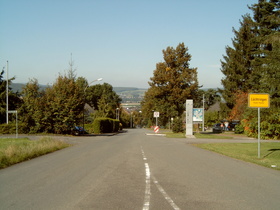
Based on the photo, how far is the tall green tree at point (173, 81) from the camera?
57.0m

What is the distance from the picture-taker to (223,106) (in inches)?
2144

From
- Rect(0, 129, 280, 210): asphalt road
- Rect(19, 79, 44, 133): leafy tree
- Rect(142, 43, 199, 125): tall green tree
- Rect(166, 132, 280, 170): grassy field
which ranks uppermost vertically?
Rect(142, 43, 199, 125): tall green tree

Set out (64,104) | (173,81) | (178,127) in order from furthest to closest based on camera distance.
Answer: (173,81) < (178,127) < (64,104)

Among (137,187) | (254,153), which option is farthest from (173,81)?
(137,187)

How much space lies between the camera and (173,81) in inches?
2232

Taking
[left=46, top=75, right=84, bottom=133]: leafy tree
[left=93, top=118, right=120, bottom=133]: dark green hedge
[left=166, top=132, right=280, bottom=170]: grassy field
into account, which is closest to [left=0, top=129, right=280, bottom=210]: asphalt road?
[left=166, top=132, right=280, bottom=170]: grassy field

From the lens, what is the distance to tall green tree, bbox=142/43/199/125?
57.0 m

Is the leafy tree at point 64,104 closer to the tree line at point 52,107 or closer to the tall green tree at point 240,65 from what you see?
the tree line at point 52,107

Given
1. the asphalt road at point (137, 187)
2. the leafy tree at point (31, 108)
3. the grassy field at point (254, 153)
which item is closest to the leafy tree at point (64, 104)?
the leafy tree at point (31, 108)

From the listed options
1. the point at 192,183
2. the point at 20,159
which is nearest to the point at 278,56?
the point at 192,183

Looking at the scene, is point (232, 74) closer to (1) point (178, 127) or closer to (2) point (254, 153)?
(1) point (178, 127)

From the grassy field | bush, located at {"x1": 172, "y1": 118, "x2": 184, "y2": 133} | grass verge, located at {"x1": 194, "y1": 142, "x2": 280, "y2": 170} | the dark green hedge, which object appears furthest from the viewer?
the dark green hedge

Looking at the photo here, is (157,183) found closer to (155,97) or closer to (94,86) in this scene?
(155,97)

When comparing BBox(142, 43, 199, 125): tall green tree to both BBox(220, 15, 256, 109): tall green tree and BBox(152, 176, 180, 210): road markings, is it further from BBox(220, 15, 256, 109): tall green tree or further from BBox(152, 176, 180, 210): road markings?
BBox(152, 176, 180, 210): road markings
